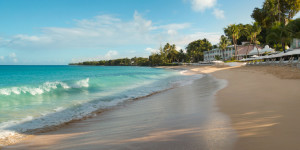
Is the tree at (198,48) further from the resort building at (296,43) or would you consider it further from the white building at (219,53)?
the resort building at (296,43)

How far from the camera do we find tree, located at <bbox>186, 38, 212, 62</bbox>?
102550 mm

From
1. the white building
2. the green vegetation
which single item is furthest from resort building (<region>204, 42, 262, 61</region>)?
the green vegetation

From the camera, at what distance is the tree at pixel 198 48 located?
103 metres

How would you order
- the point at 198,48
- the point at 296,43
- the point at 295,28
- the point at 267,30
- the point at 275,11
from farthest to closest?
the point at 198,48, the point at 267,30, the point at 275,11, the point at 296,43, the point at 295,28

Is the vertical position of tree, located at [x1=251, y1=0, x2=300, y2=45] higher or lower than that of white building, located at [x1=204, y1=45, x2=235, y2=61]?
higher

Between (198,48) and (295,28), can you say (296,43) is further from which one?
(198,48)

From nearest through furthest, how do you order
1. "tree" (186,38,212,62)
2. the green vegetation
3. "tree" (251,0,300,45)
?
the green vegetation
"tree" (251,0,300,45)
"tree" (186,38,212,62)

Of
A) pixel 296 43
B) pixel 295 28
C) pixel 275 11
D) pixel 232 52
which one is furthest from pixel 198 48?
pixel 295 28

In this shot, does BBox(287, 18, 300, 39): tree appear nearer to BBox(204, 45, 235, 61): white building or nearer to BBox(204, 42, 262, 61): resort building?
BBox(204, 42, 262, 61): resort building

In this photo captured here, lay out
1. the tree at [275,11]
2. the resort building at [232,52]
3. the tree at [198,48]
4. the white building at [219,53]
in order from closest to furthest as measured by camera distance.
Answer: the tree at [275,11]
the resort building at [232,52]
the white building at [219,53]
the tree at [198,48]

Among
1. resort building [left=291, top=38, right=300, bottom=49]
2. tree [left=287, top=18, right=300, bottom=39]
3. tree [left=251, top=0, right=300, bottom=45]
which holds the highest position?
tree [left=251, top=0, right=300, bottom=45]

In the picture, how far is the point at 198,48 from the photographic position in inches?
4085

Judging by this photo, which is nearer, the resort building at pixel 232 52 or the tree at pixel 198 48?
the resort building at pixel 232 52

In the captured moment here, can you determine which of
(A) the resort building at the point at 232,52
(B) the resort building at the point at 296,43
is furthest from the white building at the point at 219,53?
(B) the resort building at the point at 296,43
